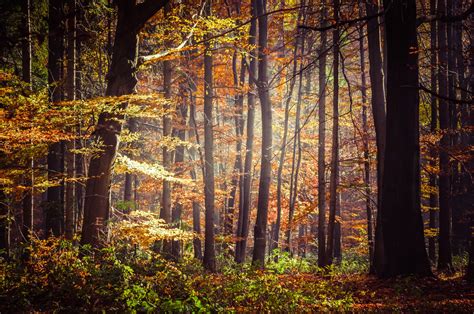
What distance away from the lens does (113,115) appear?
31.9 ft

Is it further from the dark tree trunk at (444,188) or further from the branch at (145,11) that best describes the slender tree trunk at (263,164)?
the dark tree trunk at (444,188)

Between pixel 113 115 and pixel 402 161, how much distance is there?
7136 mm

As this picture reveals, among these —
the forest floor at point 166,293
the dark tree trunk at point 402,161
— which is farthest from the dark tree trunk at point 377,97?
the forest floor at point 166,293

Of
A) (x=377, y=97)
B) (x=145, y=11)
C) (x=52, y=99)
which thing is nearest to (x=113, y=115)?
(x=145, y=11)

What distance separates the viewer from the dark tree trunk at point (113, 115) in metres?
9.41

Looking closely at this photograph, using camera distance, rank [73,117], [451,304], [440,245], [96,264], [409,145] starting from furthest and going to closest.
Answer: [440,245] → [73,117] → [409,145] → [96,264] → [451,304]

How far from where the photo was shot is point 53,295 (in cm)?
621

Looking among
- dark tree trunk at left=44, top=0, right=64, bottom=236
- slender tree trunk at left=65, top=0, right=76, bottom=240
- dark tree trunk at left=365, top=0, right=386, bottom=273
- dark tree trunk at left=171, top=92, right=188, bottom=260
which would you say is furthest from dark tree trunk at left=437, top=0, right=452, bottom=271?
dark tree trunk at left=44, top=0, right=64, bottom=236

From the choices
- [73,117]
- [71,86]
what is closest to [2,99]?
[73,117]

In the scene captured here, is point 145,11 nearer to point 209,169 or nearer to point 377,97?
point 209,169

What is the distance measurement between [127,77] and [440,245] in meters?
11.9

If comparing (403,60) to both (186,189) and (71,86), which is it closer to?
(71,86)

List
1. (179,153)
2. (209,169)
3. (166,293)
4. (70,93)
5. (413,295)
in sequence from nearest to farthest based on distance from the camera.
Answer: (166,293) → (413,295) → (70,93) → (209,169) → (179,153)

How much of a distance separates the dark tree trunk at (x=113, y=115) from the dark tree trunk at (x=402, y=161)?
19.4 feet
